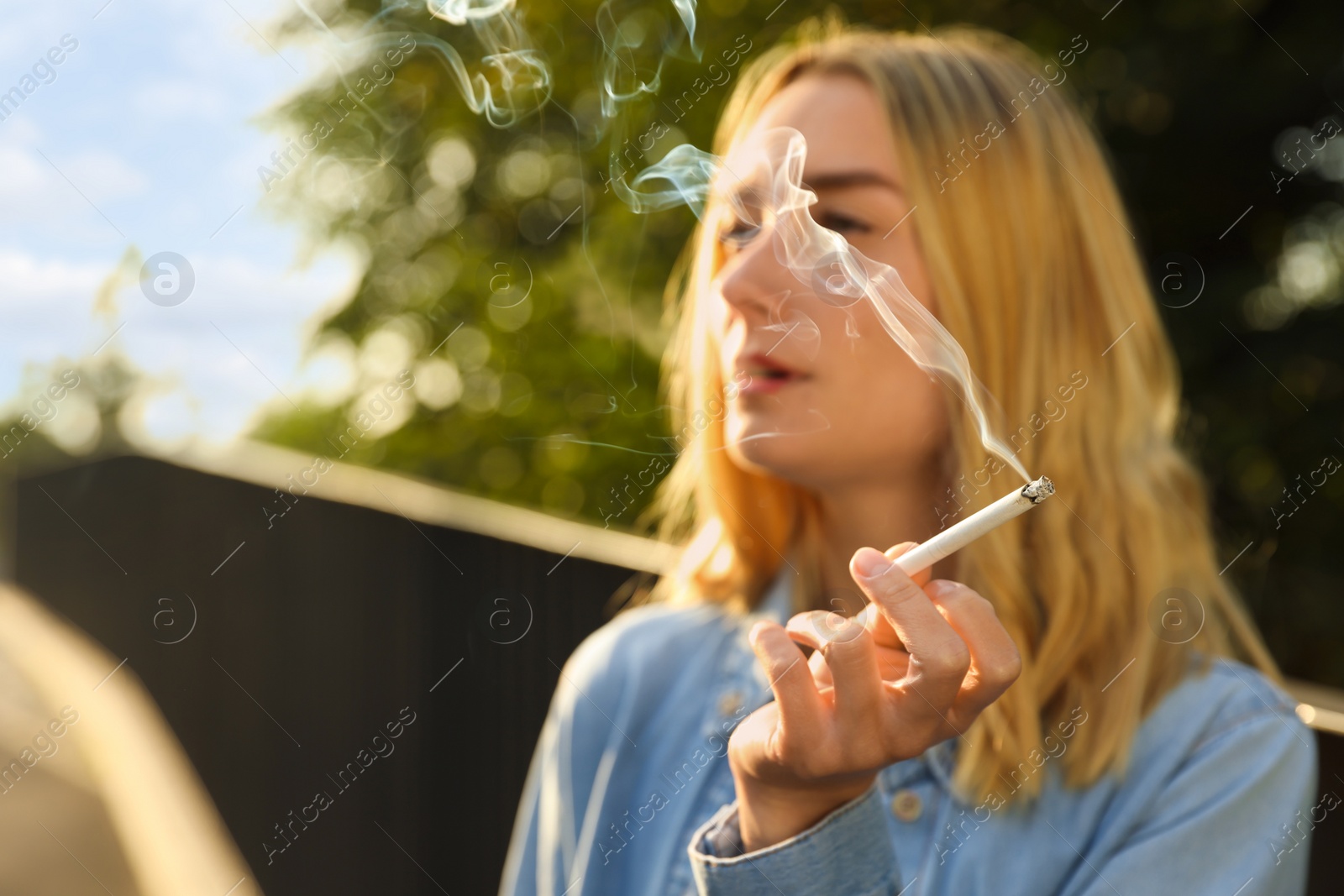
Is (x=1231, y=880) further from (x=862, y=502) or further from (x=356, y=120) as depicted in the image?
(x=356, y=120)

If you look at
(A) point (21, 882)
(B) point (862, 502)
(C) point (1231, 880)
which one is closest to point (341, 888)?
(A) point (21, 882)

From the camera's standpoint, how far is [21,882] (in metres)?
3.84

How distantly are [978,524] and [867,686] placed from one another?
0.22 meters

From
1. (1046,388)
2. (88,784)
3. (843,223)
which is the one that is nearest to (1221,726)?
(1046,388)

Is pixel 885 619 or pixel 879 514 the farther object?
pixel 879 514

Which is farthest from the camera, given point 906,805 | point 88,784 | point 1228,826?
point 88,784

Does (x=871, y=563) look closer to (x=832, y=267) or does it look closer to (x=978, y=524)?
(x=978, y=524)

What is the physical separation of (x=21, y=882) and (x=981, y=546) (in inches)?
157

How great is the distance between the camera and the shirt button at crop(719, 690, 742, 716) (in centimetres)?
175

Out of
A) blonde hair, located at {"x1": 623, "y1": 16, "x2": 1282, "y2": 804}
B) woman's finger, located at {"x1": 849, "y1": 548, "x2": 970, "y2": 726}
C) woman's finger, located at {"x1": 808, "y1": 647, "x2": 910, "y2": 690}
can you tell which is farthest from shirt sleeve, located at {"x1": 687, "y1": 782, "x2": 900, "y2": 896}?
blonde hair, located at {"x1": 623, "y1": 16, "x2": 1282, "y2": 804}

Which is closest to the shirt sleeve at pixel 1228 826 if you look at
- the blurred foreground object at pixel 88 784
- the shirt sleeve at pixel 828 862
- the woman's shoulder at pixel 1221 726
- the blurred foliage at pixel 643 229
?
the woman's shoulder at pixel 1221 726

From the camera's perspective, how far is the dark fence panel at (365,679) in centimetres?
347

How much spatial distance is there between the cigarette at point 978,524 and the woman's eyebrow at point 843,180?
0.66m

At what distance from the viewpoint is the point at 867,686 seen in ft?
3.50
